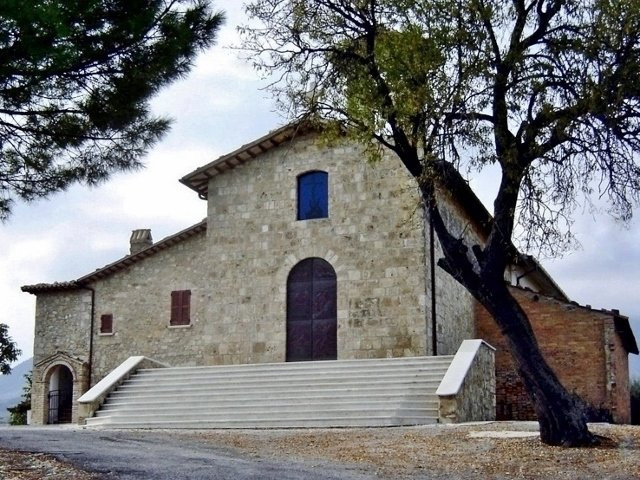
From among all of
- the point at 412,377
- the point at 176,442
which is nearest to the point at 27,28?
the point at 176,442

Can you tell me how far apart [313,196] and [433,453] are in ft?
42.9

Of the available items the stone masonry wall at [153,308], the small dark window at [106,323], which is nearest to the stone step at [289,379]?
the stone masonry wall at [153,308]

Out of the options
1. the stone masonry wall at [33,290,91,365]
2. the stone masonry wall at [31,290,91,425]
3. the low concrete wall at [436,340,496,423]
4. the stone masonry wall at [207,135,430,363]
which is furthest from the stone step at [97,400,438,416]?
the stone masonry wall at [33,290,91,365]

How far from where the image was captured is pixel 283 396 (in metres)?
19.1

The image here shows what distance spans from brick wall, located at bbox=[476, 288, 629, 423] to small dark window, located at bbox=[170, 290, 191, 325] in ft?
30.8

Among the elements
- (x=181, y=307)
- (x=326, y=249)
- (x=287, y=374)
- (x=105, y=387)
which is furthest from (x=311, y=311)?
(x=105, y=387)

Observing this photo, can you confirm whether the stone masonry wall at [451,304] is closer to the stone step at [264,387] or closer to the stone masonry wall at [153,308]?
the stone step at [264,387]

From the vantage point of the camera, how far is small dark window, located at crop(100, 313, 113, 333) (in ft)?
89.6

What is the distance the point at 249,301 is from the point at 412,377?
6.43 m

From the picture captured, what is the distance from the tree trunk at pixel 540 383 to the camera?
39.8 feet

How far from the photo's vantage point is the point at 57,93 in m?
11.0

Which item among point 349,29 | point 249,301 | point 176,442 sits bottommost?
point 176,442

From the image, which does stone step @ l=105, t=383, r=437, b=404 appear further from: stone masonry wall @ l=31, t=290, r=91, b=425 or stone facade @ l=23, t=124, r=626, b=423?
stone masonry wall @ l=31, t=290, r=91, b=425

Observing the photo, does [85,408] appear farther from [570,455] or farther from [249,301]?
[570,455]
